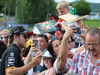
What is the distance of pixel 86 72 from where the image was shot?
254cm

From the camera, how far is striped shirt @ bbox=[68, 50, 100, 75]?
253 cm

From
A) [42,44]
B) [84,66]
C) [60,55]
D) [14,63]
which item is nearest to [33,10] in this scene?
[42,44]

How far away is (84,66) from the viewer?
259cm

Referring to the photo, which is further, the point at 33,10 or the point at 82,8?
the point at 82,8

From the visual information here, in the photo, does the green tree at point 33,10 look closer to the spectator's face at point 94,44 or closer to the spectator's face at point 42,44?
the spectator's face at point 42,44

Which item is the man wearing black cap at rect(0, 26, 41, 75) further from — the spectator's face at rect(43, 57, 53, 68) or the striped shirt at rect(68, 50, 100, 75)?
the striped shirt at rect(68, 50, 100, 75)

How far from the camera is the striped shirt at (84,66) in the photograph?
8.30ft

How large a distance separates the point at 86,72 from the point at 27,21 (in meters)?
43.2

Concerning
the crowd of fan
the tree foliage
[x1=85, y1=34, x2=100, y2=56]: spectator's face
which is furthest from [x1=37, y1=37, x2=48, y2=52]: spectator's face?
the tree foliage

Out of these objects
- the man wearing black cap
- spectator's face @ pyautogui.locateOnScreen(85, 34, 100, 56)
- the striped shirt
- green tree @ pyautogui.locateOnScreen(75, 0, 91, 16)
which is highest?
spectator's face @ pyautogui.locateOnScreen(85, 34, 100, 56)

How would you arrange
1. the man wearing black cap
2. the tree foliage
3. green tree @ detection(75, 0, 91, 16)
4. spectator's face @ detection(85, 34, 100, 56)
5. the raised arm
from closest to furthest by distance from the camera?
spectator's face @ detection(85, 34, 100, 56) < the raised arm < the man wearing black cap < the tree foliage < green tree @ detection(75, 0, 91, 16)

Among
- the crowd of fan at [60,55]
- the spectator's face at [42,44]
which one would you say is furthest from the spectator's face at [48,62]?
the spectator's face at [42,44]

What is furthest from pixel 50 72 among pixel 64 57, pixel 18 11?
pixel 18 11

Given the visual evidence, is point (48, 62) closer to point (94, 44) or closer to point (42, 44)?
point (94, 44)
